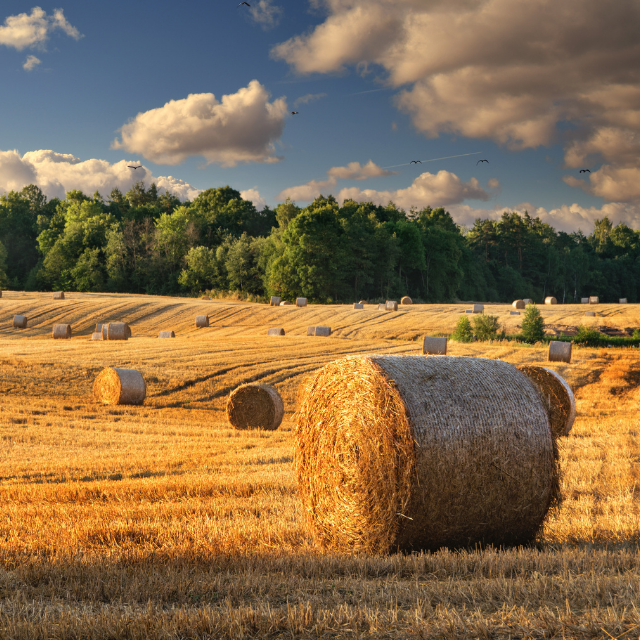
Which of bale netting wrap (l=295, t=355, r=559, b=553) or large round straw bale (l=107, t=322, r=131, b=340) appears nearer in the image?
bale netting wrap (l=295, t=355, r=559, b=553)

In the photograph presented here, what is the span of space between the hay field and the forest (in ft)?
182

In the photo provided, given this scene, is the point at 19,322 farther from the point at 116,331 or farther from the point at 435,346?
the point at 435,346

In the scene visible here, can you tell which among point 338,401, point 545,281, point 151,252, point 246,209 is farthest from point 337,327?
point 545,281

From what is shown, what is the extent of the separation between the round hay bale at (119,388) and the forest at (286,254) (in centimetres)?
4803

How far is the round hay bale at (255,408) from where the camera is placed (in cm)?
1672

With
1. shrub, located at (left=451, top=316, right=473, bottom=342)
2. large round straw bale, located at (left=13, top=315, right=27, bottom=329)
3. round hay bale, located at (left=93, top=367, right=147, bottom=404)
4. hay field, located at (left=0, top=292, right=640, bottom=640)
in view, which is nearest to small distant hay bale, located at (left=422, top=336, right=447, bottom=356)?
shrub, located at (left=451, top=316, right=473, bottom=342)

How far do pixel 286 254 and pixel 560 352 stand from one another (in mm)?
47012

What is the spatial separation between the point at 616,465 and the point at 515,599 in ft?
21.8

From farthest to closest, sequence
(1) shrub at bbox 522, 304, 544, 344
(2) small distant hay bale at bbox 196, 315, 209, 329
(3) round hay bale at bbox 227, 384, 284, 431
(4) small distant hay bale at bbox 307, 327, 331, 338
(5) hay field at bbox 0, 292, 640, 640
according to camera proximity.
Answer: (2) small distant hay bale at bbox 196, 315, 209, 329 → (4) small distant hay bale at bbox 307, 327, 331, 338 → (1) shrub at bbox 522, 304, 544, 344 → (3) round hay bale at bbox 227, 384, 284, 431 → (5) hay field at bbox 0, 292, 640, 640

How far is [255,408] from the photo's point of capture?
16906 mm

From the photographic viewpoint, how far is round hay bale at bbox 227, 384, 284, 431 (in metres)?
16.7

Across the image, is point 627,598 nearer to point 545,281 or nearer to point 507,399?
point 507,399

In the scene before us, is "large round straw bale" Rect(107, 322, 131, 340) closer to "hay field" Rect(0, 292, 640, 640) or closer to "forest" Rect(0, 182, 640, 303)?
"hay field" Rect(0, 292, 640, 640)

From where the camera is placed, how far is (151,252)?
8106cm
